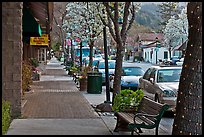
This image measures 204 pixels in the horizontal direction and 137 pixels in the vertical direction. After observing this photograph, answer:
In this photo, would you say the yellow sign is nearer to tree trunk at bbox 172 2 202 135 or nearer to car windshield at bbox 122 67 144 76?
car windshield at bbox 122 67 144 76

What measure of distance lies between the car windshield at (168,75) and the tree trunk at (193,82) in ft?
29.0

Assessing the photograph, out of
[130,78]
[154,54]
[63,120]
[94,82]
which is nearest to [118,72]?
[63,120]

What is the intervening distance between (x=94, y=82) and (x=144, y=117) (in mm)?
12029

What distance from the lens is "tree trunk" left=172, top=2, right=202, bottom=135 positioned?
7078 mm

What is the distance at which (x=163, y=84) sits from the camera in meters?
15.4

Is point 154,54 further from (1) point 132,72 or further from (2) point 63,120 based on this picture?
(2) point 63,120

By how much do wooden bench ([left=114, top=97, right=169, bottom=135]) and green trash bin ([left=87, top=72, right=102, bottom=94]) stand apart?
10.7m

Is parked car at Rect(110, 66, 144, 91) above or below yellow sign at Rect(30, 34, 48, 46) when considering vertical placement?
below

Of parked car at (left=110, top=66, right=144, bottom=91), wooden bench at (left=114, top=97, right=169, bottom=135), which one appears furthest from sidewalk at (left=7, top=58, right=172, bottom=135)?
parked car at (left=110, top=66, right=144, bottom=91)

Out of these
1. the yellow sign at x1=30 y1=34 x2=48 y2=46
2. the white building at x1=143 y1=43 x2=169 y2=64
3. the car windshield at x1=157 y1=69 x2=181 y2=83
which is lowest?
the white building at x1=143 y1=43 x2=169 y2=64

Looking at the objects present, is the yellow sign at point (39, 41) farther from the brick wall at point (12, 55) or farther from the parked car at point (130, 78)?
the brick wall at point (12, 55)

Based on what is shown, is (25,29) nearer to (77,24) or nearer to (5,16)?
(5,16)

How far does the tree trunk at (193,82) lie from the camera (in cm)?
708

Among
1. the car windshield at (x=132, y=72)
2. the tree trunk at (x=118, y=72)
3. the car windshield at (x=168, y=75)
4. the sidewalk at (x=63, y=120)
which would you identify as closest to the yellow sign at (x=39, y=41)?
the car windshield at (x=132, y=72)
